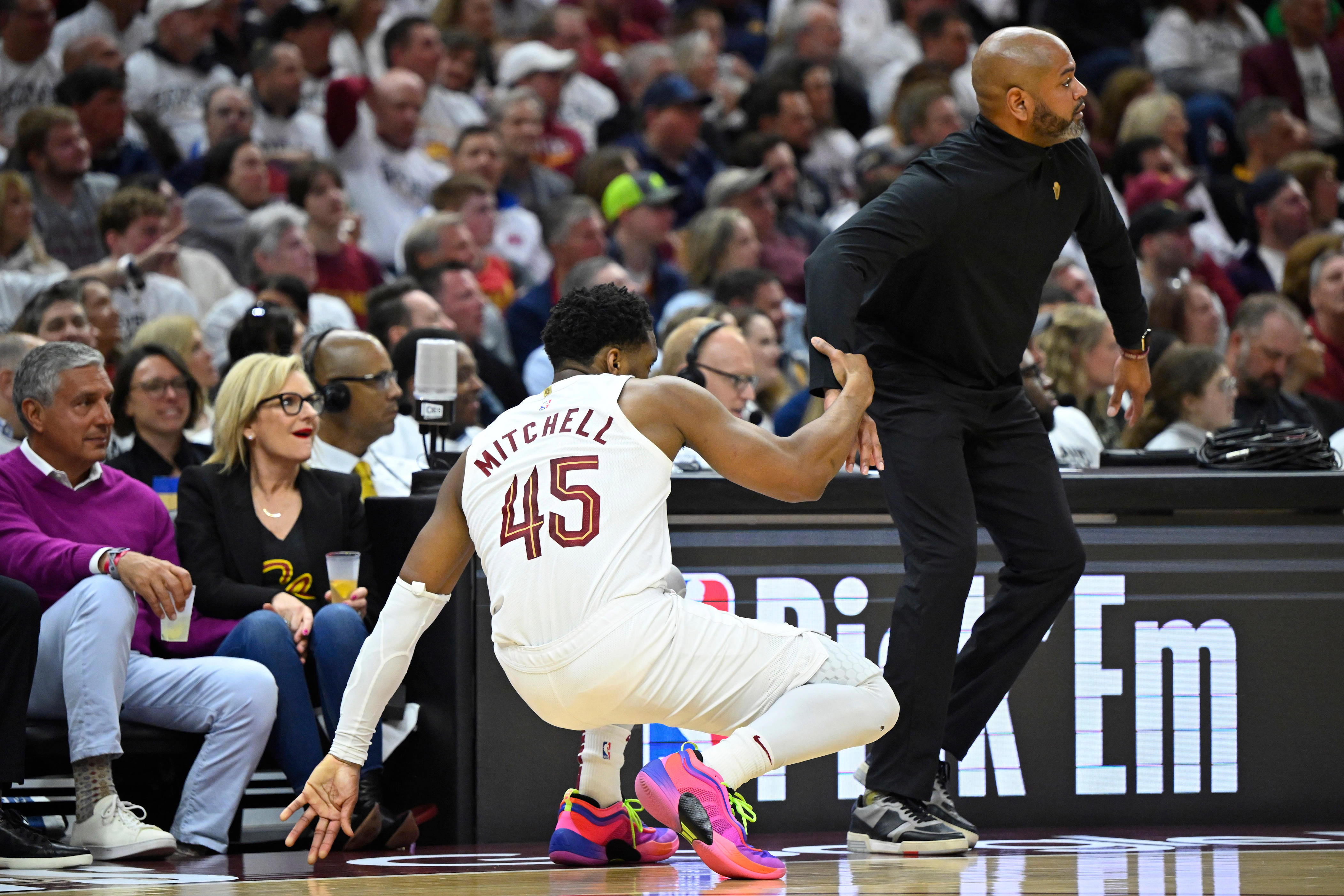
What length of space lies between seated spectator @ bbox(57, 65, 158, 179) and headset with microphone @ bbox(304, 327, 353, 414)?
3296mm

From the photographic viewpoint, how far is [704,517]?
490 cm

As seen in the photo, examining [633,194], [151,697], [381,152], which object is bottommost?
[151,697]

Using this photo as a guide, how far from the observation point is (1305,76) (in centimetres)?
1214

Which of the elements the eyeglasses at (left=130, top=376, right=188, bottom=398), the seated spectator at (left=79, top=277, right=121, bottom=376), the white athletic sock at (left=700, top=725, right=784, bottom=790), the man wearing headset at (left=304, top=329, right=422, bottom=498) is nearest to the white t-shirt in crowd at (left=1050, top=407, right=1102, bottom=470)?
the man wearing headset at (left=304, top=329, right=422, bottom=498)

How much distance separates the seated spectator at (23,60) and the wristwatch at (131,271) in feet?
6.97

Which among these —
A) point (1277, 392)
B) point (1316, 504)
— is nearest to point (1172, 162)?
point (1277, 392)

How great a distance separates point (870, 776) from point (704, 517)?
42.3 inches

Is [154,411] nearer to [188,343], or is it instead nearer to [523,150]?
[188,343]

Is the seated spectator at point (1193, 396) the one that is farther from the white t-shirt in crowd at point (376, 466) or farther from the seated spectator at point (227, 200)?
the seated spectator at point (227, 200)

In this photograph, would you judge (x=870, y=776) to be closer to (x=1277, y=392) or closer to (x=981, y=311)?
(x=981, y=311)

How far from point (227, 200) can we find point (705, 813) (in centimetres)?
594

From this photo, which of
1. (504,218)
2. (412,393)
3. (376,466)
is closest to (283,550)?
(376,466)

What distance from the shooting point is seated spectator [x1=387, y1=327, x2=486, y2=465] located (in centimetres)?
611

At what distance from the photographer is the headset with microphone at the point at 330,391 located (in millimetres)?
5750
